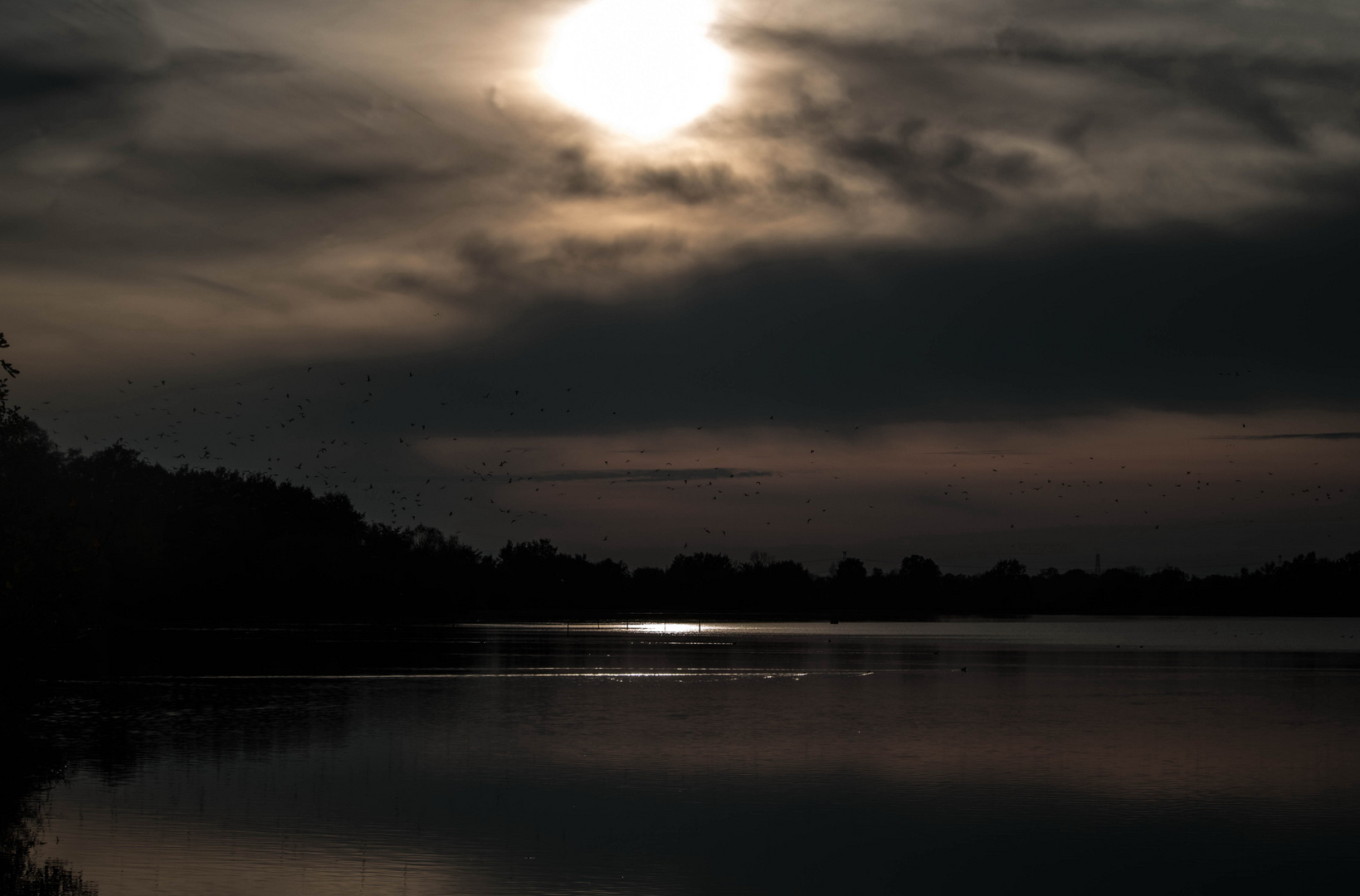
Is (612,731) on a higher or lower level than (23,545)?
lower

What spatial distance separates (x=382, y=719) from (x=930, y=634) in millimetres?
115316

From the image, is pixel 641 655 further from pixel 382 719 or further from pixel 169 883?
pixel 169 883

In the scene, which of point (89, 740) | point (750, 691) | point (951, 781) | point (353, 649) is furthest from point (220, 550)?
point (951, 781)

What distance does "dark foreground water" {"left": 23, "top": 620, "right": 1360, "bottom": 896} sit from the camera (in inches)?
896

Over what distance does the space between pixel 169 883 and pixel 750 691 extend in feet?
140

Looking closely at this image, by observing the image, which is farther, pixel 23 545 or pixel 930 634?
pixel 930 634

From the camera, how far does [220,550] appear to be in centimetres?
17475

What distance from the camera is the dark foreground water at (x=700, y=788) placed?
74.6 feet

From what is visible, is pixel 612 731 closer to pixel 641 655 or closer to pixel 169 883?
pixel 169 883

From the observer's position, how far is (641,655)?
9925 centimetres

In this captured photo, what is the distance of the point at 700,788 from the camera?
104ft

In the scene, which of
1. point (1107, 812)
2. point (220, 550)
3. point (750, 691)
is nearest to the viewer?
point (1107, 812)

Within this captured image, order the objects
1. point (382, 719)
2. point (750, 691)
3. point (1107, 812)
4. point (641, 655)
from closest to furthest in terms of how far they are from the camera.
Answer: point (1107, 812)
point (382, 719)
point (750, 691)
point (641, 655)

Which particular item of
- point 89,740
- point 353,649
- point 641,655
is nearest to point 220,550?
point 353,649
